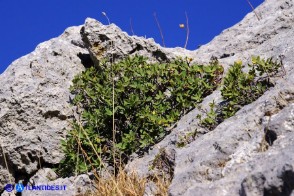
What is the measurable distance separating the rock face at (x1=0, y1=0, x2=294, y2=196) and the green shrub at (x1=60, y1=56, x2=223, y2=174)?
23 cm

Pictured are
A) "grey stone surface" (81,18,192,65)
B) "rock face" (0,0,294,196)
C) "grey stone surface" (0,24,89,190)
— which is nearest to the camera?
"rock face" (0,0,294,196)

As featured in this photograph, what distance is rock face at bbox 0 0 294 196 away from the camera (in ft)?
12.4

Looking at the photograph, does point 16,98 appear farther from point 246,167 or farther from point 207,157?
point 246,167

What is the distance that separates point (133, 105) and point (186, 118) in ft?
2.32

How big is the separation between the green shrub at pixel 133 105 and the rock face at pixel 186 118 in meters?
0.23

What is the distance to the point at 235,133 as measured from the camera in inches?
178

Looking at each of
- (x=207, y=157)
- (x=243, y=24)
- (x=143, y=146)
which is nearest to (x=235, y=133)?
(x=207, y=157)

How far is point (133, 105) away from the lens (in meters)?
6.34

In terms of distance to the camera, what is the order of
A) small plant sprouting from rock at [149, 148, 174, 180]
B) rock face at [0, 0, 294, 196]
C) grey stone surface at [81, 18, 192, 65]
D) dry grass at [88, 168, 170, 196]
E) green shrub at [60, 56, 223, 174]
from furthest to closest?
grey stone surface at [81, 18, 192, 65], green shrub at [60, 56, 223, 174], small plant sprouting from rock at [149, 148, 174, 180], dry grass at [88, 168, 170, 196], rock face at [0, 0, 294, 196]

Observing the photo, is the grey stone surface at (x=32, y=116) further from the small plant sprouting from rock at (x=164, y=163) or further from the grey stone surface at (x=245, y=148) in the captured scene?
the small plant sprouting from rock at (x=164, y=163)

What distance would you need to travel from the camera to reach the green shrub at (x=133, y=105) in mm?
6074

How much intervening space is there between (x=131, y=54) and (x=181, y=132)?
7.60 ft

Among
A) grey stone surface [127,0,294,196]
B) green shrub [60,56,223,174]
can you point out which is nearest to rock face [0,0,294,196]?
grey stone surface [127,0,294,196]

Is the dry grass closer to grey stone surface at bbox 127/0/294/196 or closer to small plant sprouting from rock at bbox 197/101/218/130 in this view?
grey stone surface at bbox 127/0/294/196
